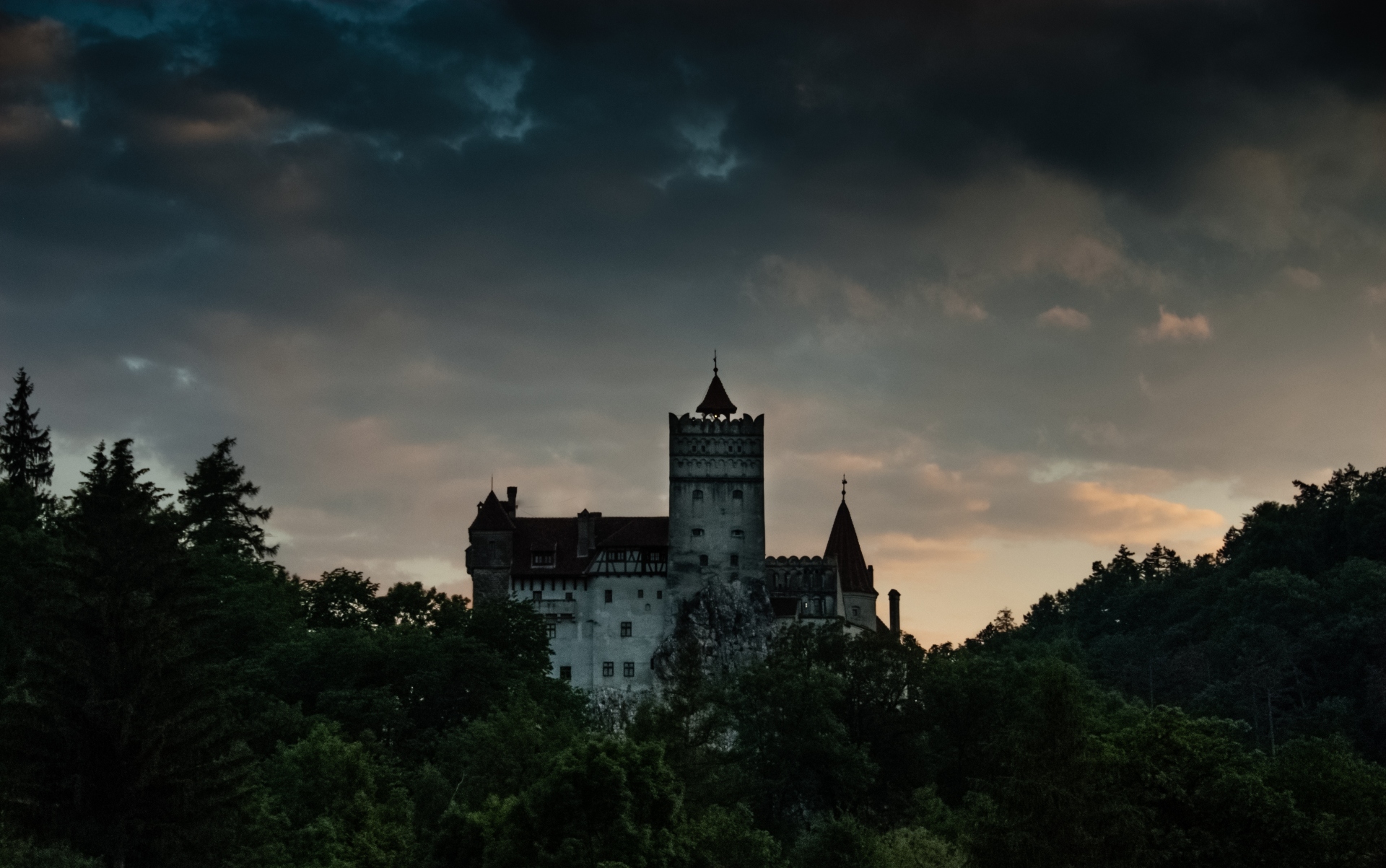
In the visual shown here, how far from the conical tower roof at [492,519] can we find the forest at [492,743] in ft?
39.1

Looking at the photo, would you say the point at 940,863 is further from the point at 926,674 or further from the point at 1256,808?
the point at 926,674

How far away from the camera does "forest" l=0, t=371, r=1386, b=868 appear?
43375 millimetres

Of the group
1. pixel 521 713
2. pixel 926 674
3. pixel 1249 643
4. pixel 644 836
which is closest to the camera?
pixel 644 836

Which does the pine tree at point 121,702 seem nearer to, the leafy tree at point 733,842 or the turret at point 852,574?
the leafy tree at point 733,842

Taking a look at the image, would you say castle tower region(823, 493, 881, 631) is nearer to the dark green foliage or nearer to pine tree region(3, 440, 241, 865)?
the dark green foliage

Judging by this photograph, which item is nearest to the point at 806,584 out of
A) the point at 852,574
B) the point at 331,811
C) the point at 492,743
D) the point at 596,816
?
the point at 852,574

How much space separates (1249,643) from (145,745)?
85.5 m

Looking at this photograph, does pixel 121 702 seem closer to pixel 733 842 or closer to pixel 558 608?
pixel 733 842

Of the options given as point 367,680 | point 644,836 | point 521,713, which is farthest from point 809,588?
point 644,836

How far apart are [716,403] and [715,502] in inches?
293

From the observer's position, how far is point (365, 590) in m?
89.2

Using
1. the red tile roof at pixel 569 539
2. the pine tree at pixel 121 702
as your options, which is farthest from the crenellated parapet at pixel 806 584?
the pine tree at pixel 121 702

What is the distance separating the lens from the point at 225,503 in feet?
312

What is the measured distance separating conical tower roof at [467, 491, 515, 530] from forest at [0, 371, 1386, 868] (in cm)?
1193
